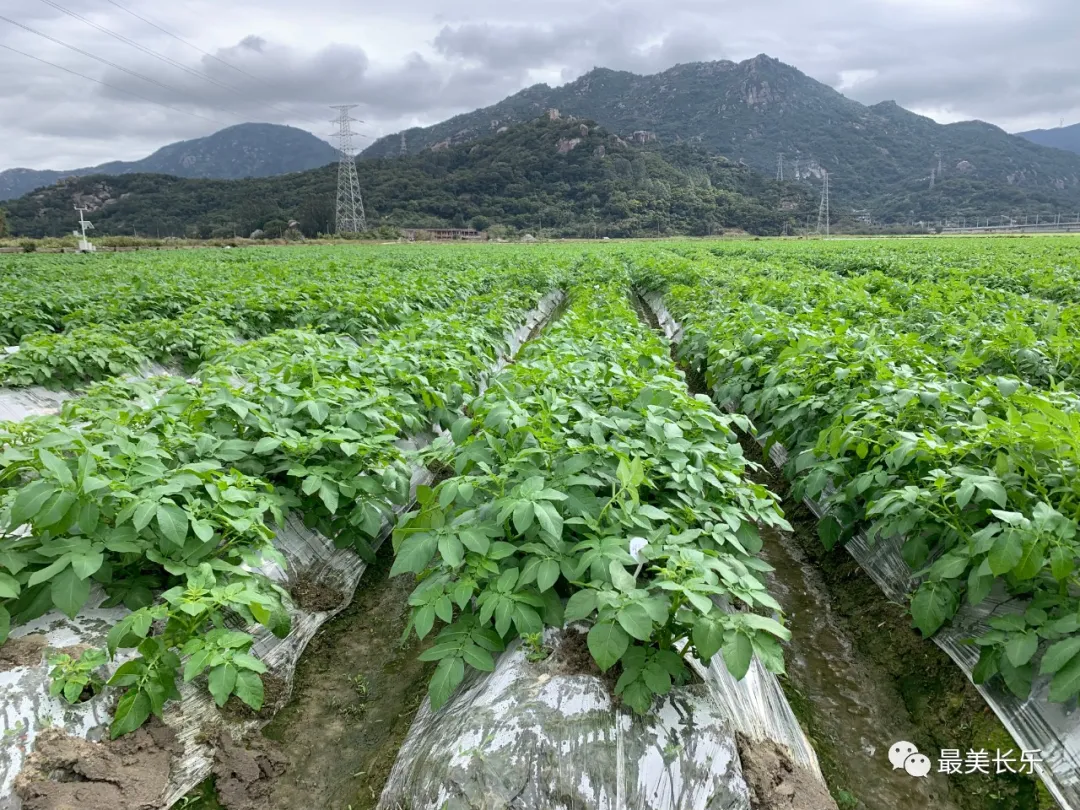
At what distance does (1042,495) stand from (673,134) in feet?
496

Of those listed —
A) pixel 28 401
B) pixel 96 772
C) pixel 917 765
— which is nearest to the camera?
pixel 96 772

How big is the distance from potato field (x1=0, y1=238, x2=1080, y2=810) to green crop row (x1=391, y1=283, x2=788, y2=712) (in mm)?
16

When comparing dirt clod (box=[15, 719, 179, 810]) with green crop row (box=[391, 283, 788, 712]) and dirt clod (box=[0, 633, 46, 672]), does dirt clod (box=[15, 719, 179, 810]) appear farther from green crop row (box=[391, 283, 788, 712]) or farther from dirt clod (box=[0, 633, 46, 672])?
green crop row (box=[391, 283, 788, 712])

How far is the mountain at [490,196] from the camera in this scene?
65250mm

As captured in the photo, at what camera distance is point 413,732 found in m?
2.44

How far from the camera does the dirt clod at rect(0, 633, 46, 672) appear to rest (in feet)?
7.06

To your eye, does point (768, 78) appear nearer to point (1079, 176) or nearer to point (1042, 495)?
point (1079, 176)

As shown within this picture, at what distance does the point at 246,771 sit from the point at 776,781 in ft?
6.31

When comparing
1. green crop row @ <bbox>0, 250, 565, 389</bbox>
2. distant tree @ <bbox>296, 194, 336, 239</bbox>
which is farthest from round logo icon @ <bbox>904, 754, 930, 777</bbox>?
distant tree @ <bbox>296, 194, 336, 239</bbox>

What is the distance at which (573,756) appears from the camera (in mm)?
1991

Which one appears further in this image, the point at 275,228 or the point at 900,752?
the point at 275,228

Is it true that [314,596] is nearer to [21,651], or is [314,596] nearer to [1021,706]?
[21,651]

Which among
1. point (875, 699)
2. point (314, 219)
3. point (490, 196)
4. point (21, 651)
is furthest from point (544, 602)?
point (490, 196)

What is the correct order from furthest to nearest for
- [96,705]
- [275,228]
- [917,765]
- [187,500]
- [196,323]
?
[275,228] → [196,323] → [187,500] → [917,765] → [96,705]
